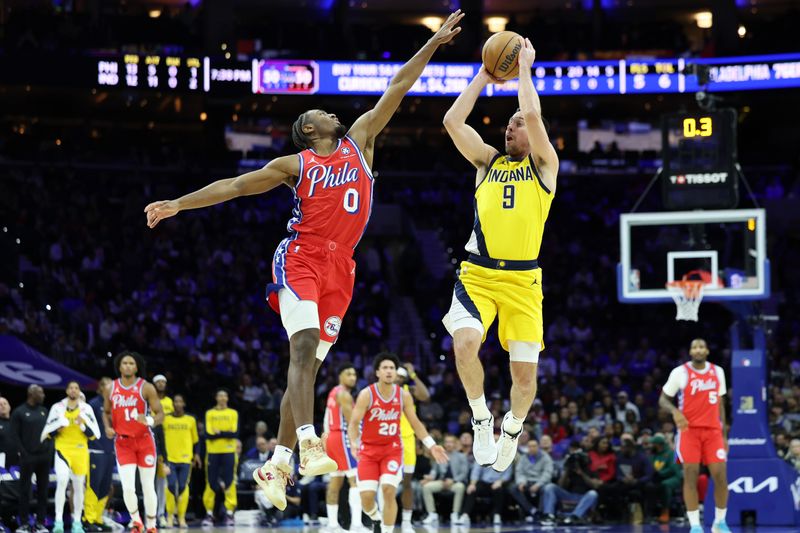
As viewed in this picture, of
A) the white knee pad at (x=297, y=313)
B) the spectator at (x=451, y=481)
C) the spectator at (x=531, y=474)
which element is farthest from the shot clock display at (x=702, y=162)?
the white knee pad at (x=297, y=313)

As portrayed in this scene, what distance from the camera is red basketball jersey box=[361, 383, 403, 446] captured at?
1374cm

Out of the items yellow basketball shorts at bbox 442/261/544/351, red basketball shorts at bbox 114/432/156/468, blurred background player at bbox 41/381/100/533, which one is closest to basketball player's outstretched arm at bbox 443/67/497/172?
yellow basketball shorts at bbox 442/261/544/351

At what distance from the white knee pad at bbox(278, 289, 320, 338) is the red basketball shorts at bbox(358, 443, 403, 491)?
5.87m

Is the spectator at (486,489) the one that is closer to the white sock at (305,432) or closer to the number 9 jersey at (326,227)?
the number 9 jersey at (326,227)

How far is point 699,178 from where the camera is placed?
1662cm

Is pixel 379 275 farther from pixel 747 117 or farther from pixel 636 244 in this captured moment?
pixel 747 117

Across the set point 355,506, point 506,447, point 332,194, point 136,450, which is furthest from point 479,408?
point 355,506

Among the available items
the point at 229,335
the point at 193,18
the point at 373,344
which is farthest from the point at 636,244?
the point at 193,18

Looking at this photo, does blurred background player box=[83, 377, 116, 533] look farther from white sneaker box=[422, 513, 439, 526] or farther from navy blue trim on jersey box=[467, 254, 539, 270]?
navy blue trim on jersey box=[467, 254, 539, 270]

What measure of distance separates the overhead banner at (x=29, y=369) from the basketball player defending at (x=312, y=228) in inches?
495

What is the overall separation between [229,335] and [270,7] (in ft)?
45.4

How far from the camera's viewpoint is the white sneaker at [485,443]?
880 centimetres

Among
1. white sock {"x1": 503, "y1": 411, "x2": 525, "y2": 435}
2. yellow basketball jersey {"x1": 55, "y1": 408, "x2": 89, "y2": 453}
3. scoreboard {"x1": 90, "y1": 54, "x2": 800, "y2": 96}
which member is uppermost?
scoreboard {"x1": 90, "y1": 54, "x2": 800, "y2": 96}

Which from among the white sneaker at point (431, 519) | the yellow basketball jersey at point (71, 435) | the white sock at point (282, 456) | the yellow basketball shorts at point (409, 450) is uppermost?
the white sock at point (282, 456)
